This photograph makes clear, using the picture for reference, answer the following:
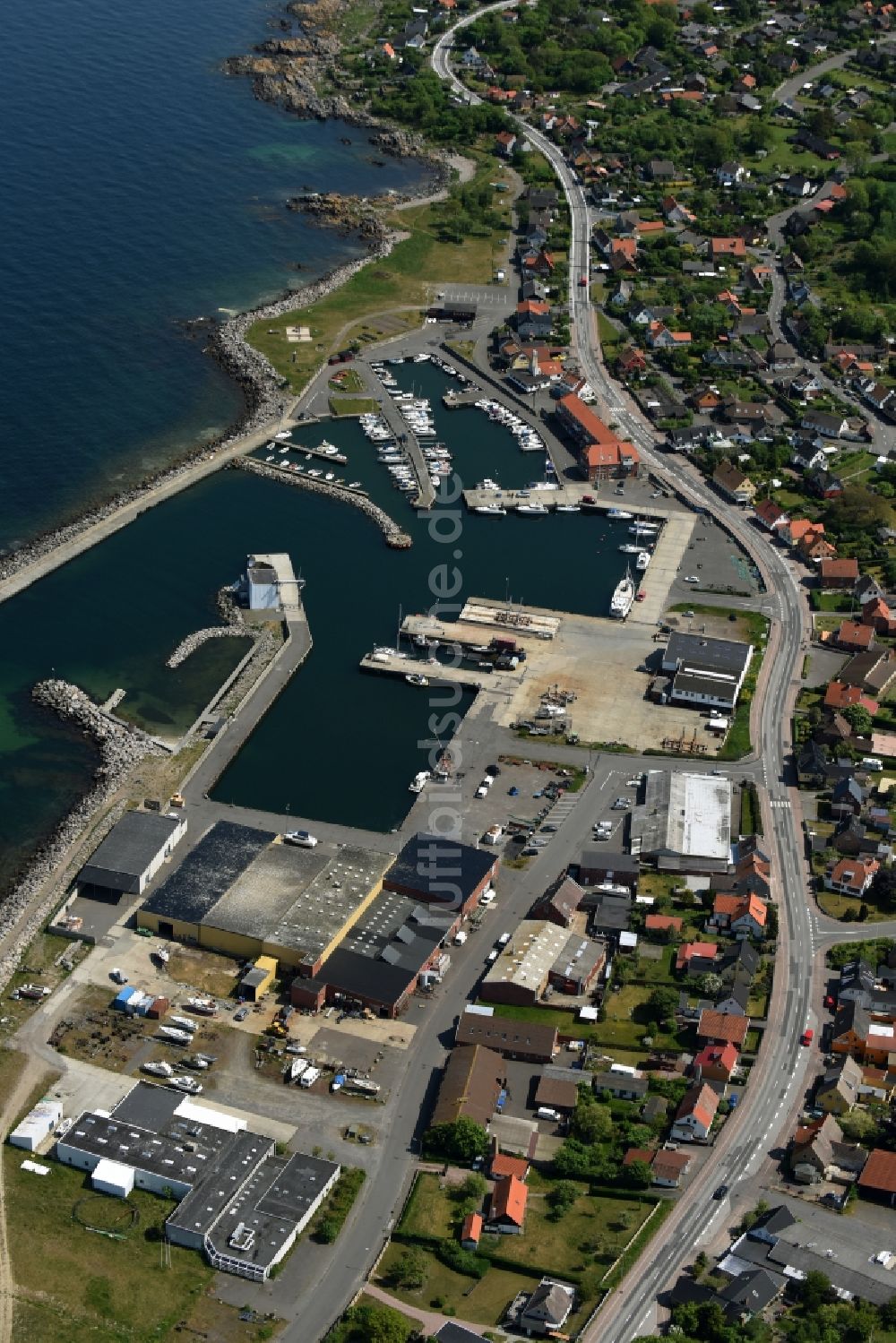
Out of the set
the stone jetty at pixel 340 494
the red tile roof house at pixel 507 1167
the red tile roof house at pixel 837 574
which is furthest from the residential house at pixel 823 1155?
the stone jetty at pixel 340 494

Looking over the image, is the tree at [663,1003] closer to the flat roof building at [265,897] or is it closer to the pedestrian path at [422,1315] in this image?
the flat roof building at [265,897]

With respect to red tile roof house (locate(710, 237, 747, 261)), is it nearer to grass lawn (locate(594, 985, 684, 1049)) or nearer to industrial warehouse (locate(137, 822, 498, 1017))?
industrial warehouse (locate(137, 822, 498, 1017))

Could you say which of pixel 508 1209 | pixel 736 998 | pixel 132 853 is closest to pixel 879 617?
pixel 736 998

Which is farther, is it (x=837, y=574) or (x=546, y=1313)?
(x=837, y=574)

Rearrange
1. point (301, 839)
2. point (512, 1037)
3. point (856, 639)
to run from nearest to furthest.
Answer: point (512, 1037), point (301, 839), point (856, 639)

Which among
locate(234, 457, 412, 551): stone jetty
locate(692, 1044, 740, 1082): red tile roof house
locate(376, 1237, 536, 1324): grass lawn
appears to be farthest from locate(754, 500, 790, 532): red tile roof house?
locate(376, 1237, 536, 1324): grass lawn

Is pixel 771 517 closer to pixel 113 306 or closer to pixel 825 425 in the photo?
pixel 825 425
